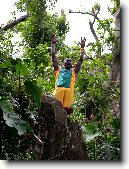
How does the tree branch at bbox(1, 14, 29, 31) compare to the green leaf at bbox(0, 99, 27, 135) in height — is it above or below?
above

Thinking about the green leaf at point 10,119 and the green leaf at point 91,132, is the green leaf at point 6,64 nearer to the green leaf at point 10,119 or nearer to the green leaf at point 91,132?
the green leaf at point 10,119

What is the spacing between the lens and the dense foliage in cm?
182

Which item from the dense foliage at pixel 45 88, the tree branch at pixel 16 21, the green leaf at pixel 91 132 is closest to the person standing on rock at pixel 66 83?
the dense foliage at pixel 45 88

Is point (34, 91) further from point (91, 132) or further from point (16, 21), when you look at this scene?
point (16, 21)

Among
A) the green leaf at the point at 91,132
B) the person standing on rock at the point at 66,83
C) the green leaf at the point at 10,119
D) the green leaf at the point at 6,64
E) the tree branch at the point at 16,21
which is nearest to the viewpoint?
the green leaf at the point at 10,119

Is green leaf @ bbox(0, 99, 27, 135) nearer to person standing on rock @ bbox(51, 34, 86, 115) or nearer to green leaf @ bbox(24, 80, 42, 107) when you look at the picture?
green leaf @ bbox(24, 80, 42, 107)

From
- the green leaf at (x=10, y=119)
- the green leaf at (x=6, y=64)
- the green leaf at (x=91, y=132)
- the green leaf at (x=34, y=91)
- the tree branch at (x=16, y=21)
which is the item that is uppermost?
the tree branch at (x=16, y=21)

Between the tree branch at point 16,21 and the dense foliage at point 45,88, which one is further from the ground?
the tree branch at point 16,21

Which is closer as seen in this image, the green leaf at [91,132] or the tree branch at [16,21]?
the green leaf at [91,132]

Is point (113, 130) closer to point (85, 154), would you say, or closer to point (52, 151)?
point (85, 154)

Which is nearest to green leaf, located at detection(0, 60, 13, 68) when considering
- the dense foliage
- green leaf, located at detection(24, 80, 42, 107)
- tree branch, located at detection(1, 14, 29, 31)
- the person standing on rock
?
the dense foliage

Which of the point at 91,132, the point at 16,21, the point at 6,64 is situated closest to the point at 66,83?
the point at 91,132

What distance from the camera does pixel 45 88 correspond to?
2.33 metres

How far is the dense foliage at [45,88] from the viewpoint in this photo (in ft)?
5.96
